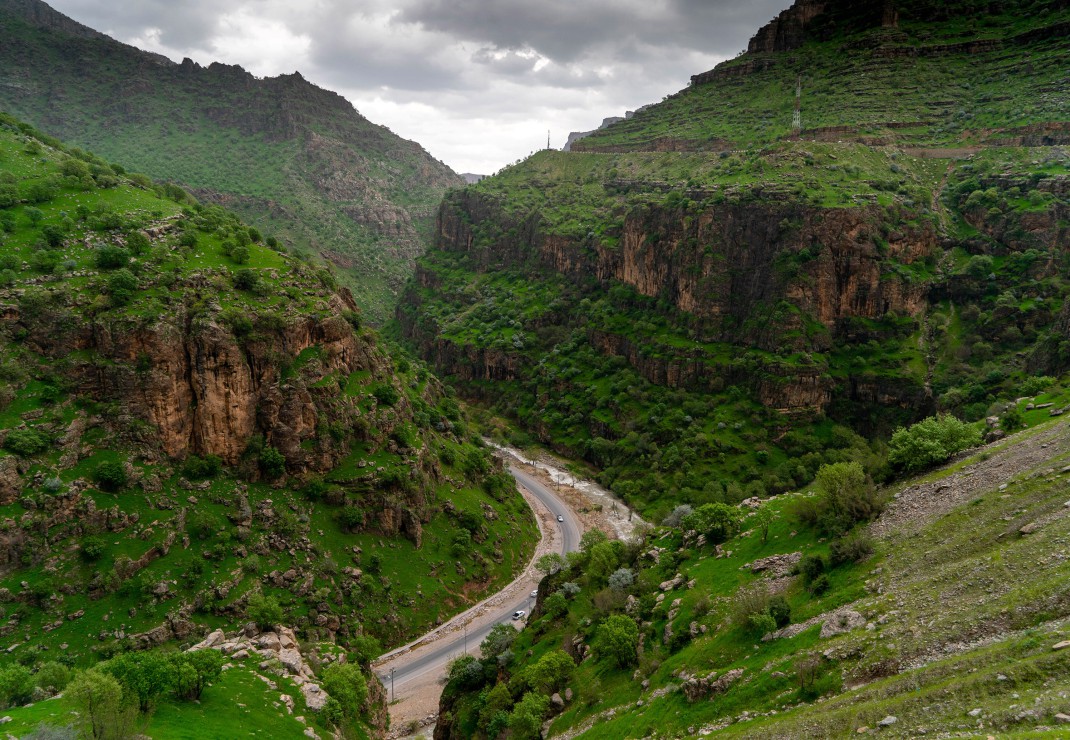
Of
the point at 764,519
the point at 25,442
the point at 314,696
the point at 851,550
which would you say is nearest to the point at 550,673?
A: the point at 314,696

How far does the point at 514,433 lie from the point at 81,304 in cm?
9041

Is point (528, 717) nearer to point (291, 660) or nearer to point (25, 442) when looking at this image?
point (291, 660)

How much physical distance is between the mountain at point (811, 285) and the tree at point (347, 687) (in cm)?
5682

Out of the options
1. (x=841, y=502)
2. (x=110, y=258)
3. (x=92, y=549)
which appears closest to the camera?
(x=841, y=502)

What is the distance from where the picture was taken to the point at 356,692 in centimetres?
4541

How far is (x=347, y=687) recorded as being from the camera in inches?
1726

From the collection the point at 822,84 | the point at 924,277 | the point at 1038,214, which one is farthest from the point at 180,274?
the point at 822,84

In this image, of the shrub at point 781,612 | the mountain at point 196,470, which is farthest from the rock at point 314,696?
the shrub at point 781,612

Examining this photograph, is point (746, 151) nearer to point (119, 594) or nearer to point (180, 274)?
point (180, 274)

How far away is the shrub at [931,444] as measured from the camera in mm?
40656

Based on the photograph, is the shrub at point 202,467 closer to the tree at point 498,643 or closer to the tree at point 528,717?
the tree at point 498,643

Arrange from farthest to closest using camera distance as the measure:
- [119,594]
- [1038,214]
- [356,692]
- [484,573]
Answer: [1038,214] < [484,573] < [119,594] < [356,692]

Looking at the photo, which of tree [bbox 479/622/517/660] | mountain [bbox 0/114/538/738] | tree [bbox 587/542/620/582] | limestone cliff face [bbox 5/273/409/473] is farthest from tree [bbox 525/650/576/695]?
limestone cliff face [bbox 5/273/409/473]

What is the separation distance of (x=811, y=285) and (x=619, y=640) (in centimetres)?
9414
